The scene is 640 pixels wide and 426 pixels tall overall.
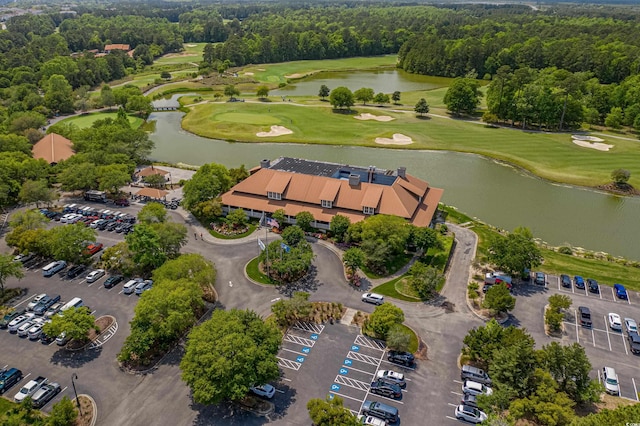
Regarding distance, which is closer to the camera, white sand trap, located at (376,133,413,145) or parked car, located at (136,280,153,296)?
parked car, located at (136,280,153,296)

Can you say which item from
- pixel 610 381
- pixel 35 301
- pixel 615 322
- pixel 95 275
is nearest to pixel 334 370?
pixel 610 381

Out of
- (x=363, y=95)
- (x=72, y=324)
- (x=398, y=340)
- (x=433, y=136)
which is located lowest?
(x=433, y=136)

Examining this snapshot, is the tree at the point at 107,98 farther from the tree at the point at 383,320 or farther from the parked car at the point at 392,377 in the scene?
the parked car at the point at 392,377

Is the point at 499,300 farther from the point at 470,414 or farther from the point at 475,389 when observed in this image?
the point at 470,414

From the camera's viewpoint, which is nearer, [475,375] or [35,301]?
[475,375]

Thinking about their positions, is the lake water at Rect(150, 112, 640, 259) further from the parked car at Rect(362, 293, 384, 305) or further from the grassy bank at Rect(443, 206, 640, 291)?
the parked car at Rect(362, 293, 384, 305)

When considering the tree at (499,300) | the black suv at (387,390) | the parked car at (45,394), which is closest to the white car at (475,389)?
the black suv at (387,390)

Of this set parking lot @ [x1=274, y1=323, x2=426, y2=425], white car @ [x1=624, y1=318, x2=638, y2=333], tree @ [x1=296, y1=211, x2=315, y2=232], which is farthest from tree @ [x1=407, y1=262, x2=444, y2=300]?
white car @ [x1=624, y1=318, x2=638, y2=333]
